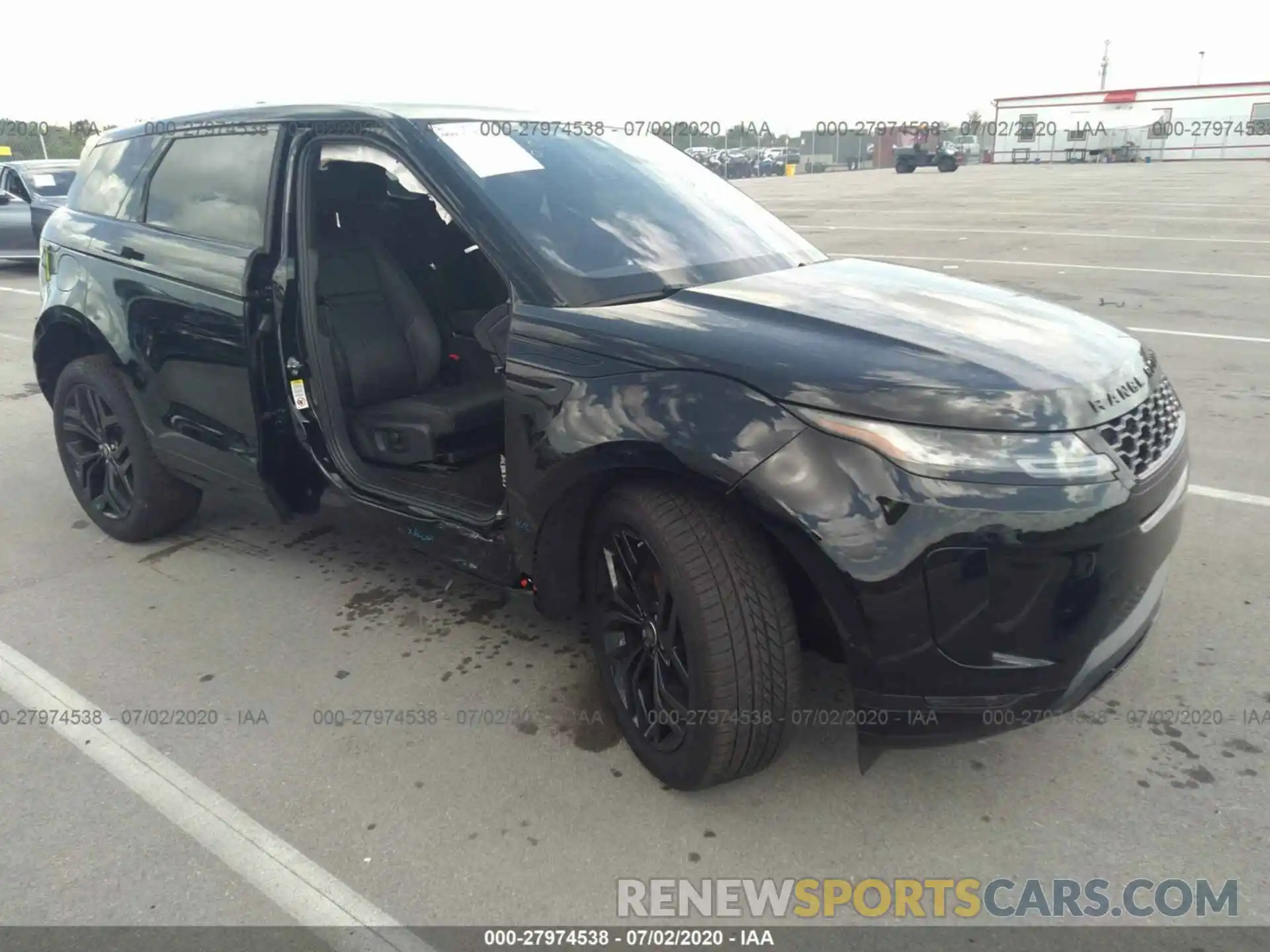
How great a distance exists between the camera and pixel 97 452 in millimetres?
4242

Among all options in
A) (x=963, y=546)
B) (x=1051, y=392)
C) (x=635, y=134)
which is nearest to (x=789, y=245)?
(x=635, y=134)

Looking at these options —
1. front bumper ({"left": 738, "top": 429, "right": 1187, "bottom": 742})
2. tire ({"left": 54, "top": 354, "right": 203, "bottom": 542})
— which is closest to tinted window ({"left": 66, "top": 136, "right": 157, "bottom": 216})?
tire ({"left": 54, "top": 354, "right": 203, "bottom": 542})

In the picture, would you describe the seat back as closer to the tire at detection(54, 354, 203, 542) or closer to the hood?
the tire at detection(54, 354, 203, 542)

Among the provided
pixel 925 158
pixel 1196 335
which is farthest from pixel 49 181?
pixel 925 158

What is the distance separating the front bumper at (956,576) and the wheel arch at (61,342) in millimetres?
3170

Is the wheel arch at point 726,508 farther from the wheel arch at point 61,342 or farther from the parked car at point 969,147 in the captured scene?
the parked car at point 969,147

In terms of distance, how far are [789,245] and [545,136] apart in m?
0.95

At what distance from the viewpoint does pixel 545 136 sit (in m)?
3.30

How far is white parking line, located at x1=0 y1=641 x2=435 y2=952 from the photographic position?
83.9 inches

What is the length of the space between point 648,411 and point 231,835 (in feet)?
5.02

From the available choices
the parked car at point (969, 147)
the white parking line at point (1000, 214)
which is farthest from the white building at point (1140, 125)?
the white parking line at point (1000, 214)

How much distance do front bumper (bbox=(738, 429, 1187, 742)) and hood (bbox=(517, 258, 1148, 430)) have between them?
16cm

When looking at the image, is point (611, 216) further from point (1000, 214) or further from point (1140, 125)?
point (1140, 125)

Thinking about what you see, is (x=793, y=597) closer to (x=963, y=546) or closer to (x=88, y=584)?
(x=963, y=546)
